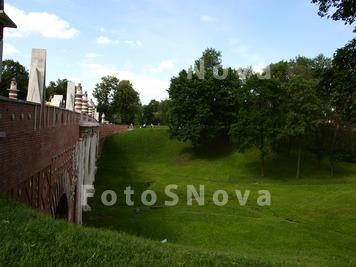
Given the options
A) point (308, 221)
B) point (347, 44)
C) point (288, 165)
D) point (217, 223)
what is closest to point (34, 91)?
point (347, 44)

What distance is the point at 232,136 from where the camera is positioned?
164ft

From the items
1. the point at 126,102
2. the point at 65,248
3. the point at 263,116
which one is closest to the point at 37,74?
the point at 65,248

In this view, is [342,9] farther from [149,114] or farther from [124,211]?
[149,114]

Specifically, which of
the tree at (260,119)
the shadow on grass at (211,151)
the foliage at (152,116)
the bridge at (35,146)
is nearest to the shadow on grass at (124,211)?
the bridge at (35,146)

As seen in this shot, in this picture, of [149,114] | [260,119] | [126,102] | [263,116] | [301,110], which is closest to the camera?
[301,110]

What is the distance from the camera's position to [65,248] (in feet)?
20.4

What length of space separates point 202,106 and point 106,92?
51524 mm

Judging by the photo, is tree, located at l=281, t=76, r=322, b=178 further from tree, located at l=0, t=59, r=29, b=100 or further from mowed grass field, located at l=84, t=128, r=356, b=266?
tree, located at l=0, t=59, r=29, b=100

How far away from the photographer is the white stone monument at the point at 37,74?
1142 centimetres

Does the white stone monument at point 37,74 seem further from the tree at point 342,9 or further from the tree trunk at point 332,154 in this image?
the tree trunk at point 332,154

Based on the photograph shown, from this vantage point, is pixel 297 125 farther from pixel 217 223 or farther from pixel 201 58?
pixel 201 58

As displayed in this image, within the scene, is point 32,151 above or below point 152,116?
below

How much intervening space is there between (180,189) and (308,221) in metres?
12.5

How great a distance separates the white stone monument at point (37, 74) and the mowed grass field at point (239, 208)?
6177 mm
